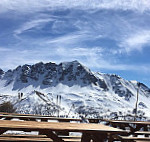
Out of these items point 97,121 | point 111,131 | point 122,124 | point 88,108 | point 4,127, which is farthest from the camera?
point 88,108

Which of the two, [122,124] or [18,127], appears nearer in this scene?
[18,127]

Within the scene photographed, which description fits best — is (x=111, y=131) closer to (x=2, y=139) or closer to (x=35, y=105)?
(x=2, y=139)

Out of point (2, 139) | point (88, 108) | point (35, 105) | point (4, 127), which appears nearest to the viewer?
point (4, 127)

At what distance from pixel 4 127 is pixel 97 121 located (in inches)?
258

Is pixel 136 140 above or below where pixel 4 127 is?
below

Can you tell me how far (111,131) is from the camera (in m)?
5.27

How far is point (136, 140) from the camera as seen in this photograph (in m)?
7.23

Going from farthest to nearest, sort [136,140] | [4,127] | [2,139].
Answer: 1. [136,140]
2. [2,139]
3. [4,127]

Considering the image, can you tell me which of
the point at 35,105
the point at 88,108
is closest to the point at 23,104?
the point at 35,105

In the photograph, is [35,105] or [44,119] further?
[35,105]

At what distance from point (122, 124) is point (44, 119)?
2.85 meters

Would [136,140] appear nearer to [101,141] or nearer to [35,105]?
[101,141]

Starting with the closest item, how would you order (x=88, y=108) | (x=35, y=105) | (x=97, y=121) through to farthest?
(x=97, y=121) → (x=35, y=105) → (x=88, y=108)

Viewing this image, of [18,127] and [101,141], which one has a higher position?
[18,127]
